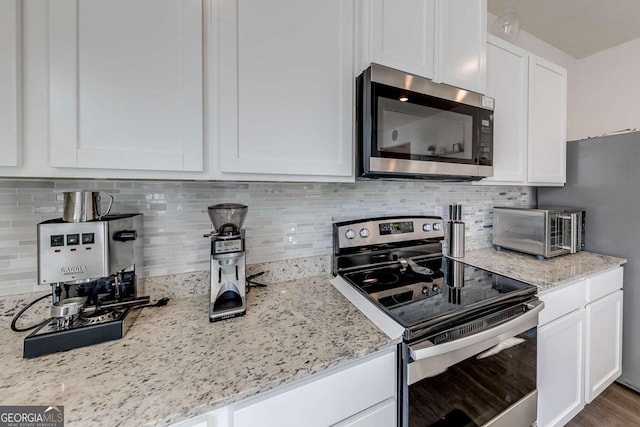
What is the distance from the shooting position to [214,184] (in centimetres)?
107

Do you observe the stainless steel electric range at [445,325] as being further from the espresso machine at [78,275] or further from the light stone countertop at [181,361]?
the espresso machine at [78,275]

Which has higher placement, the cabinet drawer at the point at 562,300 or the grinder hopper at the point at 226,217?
the grinder hopper at the point at 226,217

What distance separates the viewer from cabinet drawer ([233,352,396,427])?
23.4 inches

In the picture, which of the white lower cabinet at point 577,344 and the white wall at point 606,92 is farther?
the white wall at point 606,92

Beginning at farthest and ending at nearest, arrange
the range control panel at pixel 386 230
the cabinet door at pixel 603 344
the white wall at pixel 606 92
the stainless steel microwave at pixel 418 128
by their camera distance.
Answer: the white wall at pixel 606 92
the cabinet door at pixel 603 344
the range control panel at pixel 386 230
the stainless steel microwave at pixel 418 128

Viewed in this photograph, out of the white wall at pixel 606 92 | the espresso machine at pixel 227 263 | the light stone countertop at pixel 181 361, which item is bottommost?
the light stone countertop at pixel 181 361

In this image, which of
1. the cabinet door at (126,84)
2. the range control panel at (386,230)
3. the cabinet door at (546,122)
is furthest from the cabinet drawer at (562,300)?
the cabinet door at (126,84)

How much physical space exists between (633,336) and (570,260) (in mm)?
661

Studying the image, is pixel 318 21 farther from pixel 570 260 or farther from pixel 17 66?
pixel 570 260

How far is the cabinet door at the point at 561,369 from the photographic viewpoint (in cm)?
118

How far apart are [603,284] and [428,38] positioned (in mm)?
1687

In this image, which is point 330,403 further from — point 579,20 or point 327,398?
point 579,20

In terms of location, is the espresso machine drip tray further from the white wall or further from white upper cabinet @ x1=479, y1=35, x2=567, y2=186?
the white wall

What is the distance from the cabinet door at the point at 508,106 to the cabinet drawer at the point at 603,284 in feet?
2.19
